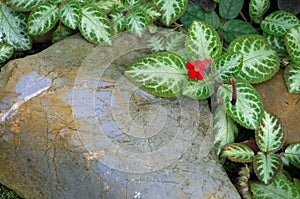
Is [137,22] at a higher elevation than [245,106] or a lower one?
higher

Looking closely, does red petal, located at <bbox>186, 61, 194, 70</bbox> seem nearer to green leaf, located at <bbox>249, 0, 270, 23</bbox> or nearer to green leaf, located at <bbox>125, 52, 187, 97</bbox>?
green leaf, located at <bbox>125, 52, 187, 97</bbox>

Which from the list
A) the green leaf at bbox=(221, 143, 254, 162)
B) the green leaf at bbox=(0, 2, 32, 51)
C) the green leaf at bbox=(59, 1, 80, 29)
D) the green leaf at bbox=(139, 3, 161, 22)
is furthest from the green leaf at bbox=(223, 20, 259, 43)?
the green leaf at bbox=(0, 2, 32, 51)

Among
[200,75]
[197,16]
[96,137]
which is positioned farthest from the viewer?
[197,16]

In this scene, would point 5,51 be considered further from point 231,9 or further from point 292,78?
point 292,78

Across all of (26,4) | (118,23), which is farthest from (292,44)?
(26,4)

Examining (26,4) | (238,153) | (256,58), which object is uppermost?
(26,4)

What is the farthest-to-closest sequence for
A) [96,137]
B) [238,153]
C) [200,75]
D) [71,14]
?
1. [71,14]
2. [238,153]
3. [200,75]
4. [96,137]

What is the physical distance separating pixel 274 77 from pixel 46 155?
1242 millimetres

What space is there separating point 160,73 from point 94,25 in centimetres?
46

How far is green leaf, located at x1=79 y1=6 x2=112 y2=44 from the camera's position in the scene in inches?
88.8

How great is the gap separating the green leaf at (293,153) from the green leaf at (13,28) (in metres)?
1.49

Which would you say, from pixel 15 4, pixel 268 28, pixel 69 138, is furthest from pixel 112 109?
pixel 268 28

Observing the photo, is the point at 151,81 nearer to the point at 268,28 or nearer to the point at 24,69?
the point at 24,69

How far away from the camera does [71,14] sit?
2258 millimetres
